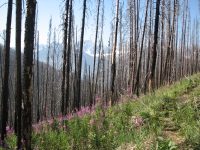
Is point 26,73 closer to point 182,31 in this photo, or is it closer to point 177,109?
point 177,109

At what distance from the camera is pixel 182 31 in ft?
101

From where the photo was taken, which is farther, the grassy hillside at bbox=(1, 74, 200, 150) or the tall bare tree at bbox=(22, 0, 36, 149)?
the tall bare tree at bbox=(22, 0, 36, 149)

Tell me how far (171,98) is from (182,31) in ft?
97.4

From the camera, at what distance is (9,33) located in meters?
7.90

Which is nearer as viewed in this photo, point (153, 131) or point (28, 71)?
point (153, 131)

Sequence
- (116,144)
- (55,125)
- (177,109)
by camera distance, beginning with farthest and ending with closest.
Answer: (55,125) < (177,109) < (116,144)

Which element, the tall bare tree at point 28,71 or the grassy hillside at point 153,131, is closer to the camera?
the grassy hillside at point 153,131

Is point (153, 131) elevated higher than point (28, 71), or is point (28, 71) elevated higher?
point (28, 71)

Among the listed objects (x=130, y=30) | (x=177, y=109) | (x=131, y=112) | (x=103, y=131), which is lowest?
(x=103, y=131)

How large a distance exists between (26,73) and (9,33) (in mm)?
4471

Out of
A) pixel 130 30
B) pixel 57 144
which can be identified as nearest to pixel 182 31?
pixel 130 30

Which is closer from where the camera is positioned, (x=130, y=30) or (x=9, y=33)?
(x=9, y=33)

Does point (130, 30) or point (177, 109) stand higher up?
point (130, 30)

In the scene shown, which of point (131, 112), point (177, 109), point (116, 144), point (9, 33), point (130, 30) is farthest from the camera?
point (130, 30)
